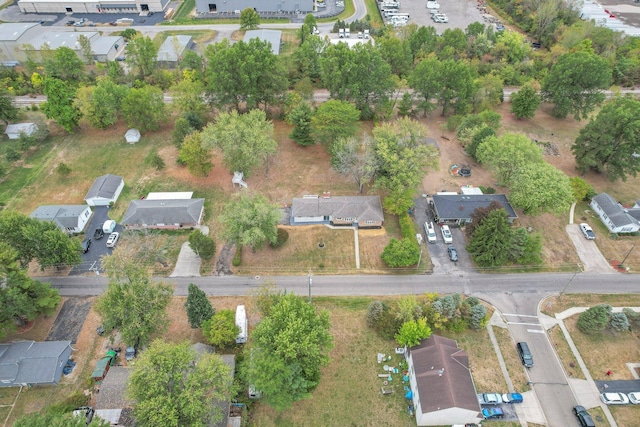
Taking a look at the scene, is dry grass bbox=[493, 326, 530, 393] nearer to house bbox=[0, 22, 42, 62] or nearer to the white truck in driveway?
the white truck in driveway

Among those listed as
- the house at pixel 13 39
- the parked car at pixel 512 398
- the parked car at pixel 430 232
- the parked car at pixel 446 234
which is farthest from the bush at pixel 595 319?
the house at pixel 13 39

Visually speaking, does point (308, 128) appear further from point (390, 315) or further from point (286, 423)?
point (286, 423)

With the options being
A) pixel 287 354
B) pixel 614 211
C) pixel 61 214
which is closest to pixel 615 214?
pixel 614 211

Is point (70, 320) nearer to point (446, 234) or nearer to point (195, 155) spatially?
point (195, 155)

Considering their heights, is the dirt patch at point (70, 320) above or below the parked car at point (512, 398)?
below

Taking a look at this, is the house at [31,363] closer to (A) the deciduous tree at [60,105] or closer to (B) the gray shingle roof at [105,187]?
(B) the gray shingle roof at [105,187]

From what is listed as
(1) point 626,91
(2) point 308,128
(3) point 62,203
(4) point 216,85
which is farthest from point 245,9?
(1) point 626,91
